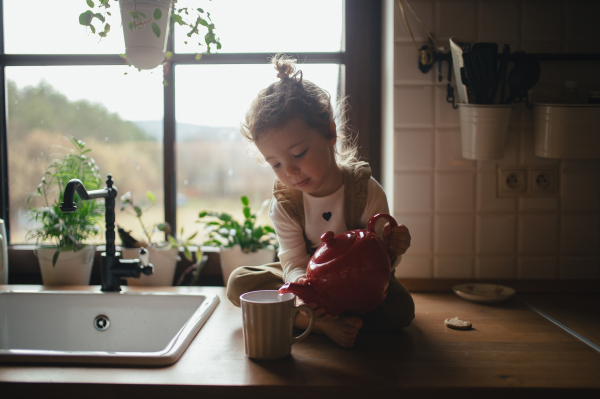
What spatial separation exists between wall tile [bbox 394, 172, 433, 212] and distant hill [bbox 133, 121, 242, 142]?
554 mm

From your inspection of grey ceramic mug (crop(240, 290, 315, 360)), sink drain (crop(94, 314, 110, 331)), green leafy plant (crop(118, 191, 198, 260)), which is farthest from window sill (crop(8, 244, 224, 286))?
grey ceramic mug (crop(240, 290, 315, 360))

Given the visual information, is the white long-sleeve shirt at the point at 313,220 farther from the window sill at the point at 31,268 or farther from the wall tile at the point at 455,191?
the window sill at the point at 31,268

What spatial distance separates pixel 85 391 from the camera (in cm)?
71

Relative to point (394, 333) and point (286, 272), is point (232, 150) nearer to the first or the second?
point (286, 272)

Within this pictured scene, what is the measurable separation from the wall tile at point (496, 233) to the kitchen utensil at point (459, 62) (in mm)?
350

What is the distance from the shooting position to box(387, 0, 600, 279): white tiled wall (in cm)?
122

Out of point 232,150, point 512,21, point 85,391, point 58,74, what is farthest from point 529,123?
point 58,74

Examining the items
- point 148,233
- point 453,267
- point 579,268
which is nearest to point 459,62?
point 453,267

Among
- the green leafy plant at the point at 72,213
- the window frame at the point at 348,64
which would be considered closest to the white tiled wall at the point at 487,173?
the window frame at the point at 348,64

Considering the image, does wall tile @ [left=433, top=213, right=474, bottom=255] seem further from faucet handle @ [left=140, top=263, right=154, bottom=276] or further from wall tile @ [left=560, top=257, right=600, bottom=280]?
faucet handle @ [left=140, top=263, right=154, bottom=276]

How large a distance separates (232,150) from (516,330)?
0.98 meters

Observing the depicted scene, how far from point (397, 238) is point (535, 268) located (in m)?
0.62

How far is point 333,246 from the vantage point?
83 cm

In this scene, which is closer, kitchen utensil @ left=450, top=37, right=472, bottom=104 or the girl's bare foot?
the girl's bare foot
